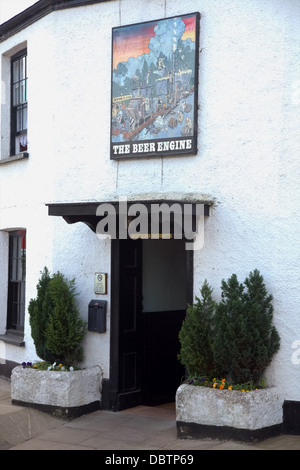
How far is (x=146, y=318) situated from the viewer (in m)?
9.75

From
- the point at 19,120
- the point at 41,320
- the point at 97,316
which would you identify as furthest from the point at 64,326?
the point at 19,120

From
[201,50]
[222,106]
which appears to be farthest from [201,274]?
[201,50]

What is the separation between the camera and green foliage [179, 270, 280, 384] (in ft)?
24.7

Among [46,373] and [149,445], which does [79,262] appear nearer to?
[46,373]

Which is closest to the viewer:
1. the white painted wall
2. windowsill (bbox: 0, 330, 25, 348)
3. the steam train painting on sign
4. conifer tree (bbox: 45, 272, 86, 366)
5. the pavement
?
the pavement

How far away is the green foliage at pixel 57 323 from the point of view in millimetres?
9023

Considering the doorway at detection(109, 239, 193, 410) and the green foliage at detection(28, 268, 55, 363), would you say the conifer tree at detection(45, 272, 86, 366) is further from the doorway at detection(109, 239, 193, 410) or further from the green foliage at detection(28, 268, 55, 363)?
the doorway at detection(109, 239, 193, 410)

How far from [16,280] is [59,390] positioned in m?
3.04

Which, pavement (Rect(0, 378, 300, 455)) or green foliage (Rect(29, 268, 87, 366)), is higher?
green foliage (Rect(29, 268, 87, 366))

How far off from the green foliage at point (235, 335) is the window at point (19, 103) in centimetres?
489

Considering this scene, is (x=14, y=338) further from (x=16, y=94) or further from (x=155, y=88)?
(x=155, y=88)

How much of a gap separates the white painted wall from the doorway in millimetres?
223

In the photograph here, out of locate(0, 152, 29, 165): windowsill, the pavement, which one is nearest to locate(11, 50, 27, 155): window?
locate(0, 152, 29, 165): windowsill

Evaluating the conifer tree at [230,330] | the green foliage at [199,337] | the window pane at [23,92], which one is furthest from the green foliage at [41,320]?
the window pane at [23,92]
